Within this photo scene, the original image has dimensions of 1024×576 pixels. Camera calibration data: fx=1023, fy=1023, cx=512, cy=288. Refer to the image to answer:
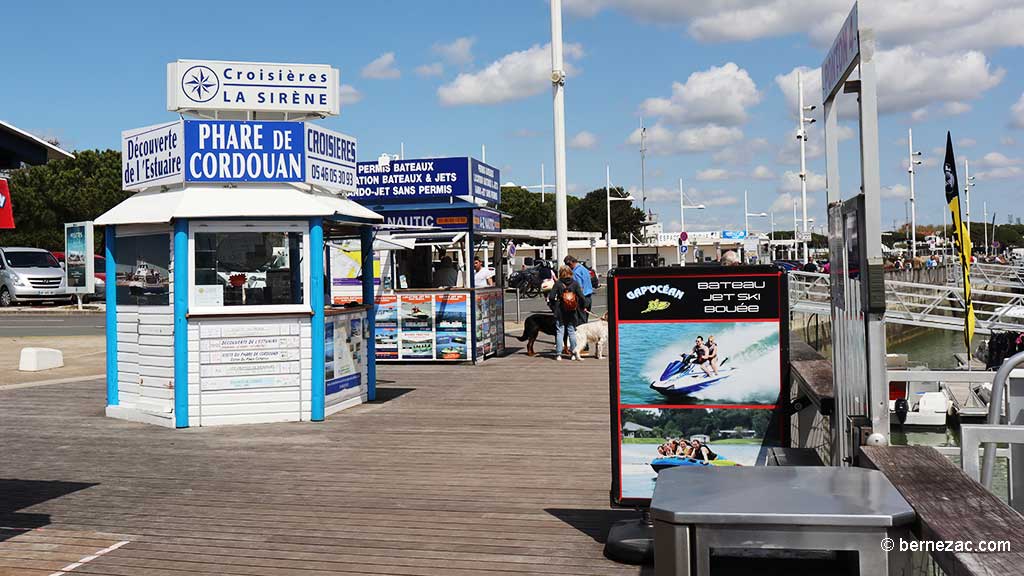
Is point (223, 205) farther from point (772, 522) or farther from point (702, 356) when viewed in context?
point (772, 522)

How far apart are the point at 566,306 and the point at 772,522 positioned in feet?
48.4

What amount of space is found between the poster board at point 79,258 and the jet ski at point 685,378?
31086 mm

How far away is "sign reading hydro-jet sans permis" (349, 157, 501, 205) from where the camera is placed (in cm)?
1711

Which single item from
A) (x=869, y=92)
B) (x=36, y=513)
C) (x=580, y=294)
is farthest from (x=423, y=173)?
(x=869, y=92)

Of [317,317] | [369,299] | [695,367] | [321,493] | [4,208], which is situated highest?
[4,208]

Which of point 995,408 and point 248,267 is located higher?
point 248,267

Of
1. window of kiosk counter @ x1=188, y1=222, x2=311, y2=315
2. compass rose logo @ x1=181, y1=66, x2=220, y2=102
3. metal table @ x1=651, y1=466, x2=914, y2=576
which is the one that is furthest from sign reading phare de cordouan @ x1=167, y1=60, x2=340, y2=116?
metal table @ x1=651, y1=466, x2=914, y2=576

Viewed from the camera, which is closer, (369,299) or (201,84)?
(201,84)

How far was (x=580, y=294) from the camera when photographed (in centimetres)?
1728

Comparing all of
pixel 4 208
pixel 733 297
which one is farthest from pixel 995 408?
pixel 4 208

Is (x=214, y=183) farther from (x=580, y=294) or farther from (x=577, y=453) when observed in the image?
(x=580, y=294)

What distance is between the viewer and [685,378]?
5.28 meters

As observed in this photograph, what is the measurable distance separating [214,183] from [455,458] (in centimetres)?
419

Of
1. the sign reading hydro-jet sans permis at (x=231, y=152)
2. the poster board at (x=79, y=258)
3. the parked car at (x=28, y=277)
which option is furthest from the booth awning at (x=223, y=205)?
the parked car at (x=28, y=277)
